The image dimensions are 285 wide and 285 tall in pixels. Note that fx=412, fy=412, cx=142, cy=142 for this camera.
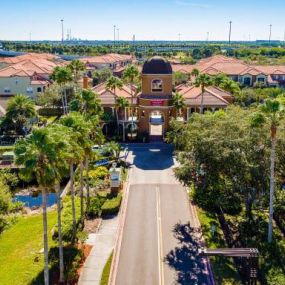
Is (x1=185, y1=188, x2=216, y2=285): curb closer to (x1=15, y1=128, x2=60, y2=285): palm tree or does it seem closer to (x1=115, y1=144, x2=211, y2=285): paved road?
(x1=115, y1=144, x2=211, y2=285): paved road

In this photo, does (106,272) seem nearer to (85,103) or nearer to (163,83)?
(85,103)

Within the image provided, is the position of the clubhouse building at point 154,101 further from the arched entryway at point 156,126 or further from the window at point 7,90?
the window at point 7,90

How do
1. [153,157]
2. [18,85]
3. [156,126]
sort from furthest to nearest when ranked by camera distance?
[18,85], [156,126], [153,157]

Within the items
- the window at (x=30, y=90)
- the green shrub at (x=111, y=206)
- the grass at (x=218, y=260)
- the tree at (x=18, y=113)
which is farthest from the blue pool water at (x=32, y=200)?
the window at (x=30, y=90)

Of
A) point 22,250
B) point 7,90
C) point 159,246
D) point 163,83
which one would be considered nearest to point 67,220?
point 22,250

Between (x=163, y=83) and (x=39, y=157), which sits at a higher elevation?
(x=163, y=83)

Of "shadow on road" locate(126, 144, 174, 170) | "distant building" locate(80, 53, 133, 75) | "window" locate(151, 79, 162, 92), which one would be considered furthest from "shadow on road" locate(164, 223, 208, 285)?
"distant building" locate(80, 53, 133, 75)

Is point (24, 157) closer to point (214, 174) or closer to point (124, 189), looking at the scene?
point (214, 174)

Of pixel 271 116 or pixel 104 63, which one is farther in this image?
pixel 104 63
